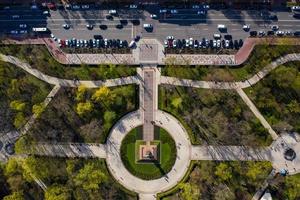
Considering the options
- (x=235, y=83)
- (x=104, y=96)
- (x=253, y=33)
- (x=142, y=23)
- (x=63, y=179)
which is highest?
(x=142, y=23)

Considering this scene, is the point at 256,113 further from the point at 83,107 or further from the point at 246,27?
the point at 83,107

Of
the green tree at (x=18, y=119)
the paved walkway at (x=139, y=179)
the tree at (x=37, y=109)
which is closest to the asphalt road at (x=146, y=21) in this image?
the tree at (x=37, y=109)

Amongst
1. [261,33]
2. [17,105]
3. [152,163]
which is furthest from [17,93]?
[261,33]

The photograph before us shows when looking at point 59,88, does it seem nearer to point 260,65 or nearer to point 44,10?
point 44,10

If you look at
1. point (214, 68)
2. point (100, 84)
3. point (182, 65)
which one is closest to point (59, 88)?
point (100, 84)

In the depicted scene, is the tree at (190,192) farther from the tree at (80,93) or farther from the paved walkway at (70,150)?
the tree at (80,93)

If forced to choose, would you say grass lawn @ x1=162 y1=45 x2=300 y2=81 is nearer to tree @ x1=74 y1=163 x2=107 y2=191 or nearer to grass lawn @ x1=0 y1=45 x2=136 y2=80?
grass lawn @ x1=0 y1=45 x2=136 y2=80
